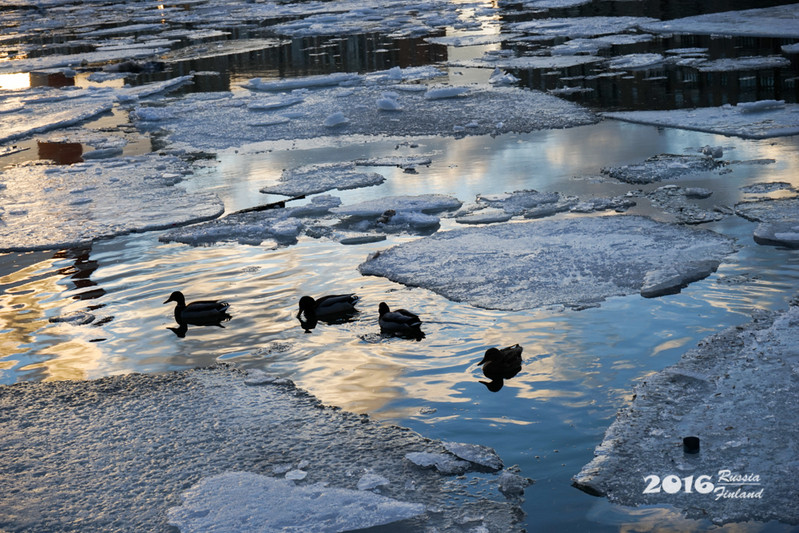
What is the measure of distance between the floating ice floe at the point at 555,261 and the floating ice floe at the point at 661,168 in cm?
144

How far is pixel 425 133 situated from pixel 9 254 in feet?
18.6

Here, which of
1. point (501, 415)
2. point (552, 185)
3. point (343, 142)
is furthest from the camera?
point (343, 142)

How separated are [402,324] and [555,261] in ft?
4.99

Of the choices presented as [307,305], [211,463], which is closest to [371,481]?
[211,463]

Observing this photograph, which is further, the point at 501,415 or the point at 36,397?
the point at 36,397

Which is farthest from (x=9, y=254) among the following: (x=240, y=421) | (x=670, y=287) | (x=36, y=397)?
(x=670, y=287)

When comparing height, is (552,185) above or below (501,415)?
above

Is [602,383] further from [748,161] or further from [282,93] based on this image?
[282,93]

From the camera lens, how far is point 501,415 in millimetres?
4801

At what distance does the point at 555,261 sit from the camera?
6809 millimetres

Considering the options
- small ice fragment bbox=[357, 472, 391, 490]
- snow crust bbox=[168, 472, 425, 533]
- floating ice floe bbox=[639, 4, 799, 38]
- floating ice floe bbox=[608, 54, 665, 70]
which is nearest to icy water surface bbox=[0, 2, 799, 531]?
small ice fragment bbox=[357, 472, 391, 490]

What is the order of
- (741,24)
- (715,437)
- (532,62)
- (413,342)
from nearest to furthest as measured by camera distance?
(715,437) < (413,342) < (532,62) < (741,24)

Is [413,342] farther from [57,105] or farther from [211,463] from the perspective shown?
[57,105]

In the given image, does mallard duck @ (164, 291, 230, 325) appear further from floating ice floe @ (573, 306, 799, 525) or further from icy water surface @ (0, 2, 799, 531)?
floating ice floe @ (573, 306, 799, 525)
